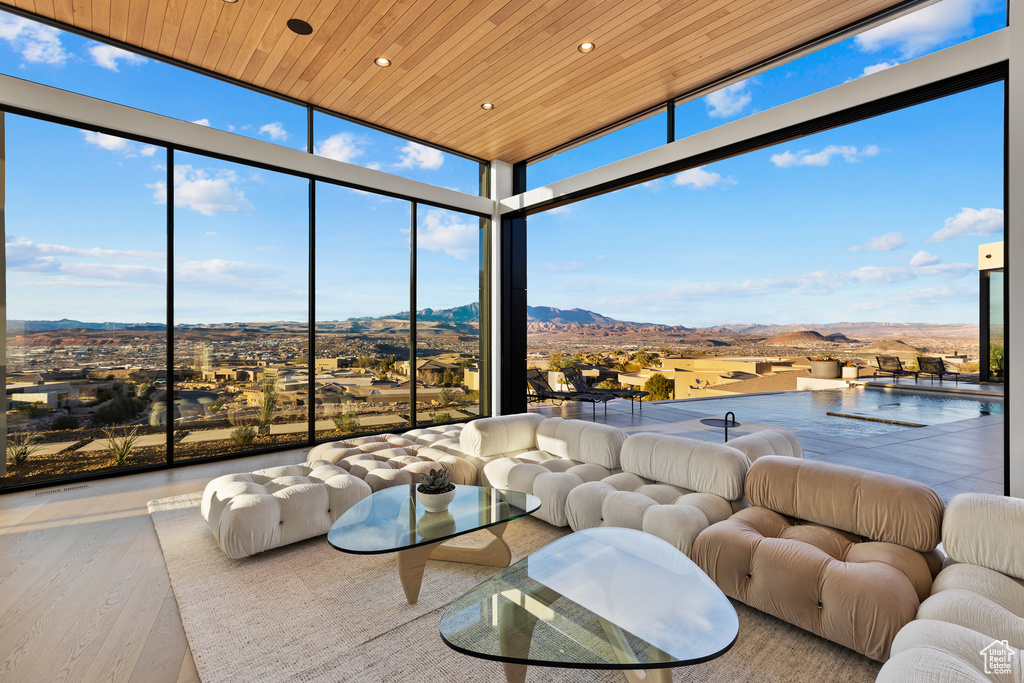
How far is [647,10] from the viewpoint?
3.13 metres

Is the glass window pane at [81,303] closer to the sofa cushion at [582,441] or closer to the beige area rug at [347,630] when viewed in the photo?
the beige area rug at [347,630]

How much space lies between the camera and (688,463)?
263cm

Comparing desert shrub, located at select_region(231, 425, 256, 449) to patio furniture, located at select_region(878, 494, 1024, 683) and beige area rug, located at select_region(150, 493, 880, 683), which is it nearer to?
beige area rug, located at select_region(150, 493, 880, 683)

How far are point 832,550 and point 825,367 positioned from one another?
7.36ft

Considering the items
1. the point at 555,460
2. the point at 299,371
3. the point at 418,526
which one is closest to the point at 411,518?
the point at 418,526

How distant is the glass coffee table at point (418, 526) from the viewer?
196cm

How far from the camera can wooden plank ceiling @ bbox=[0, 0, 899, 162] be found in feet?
10.3

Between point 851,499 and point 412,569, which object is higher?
point 851,499

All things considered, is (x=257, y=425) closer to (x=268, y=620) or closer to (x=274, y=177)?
(x=274, y=177)

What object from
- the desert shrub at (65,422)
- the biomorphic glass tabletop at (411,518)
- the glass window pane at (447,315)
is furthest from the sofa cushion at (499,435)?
the desert shrub at (65,422)

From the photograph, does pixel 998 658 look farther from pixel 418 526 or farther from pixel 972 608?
pixel 418 526

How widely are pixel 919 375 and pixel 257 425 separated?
18.6 ft

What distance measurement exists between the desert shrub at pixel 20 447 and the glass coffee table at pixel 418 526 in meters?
3.19

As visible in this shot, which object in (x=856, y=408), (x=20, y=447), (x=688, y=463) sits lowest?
(x=20, y=447)
